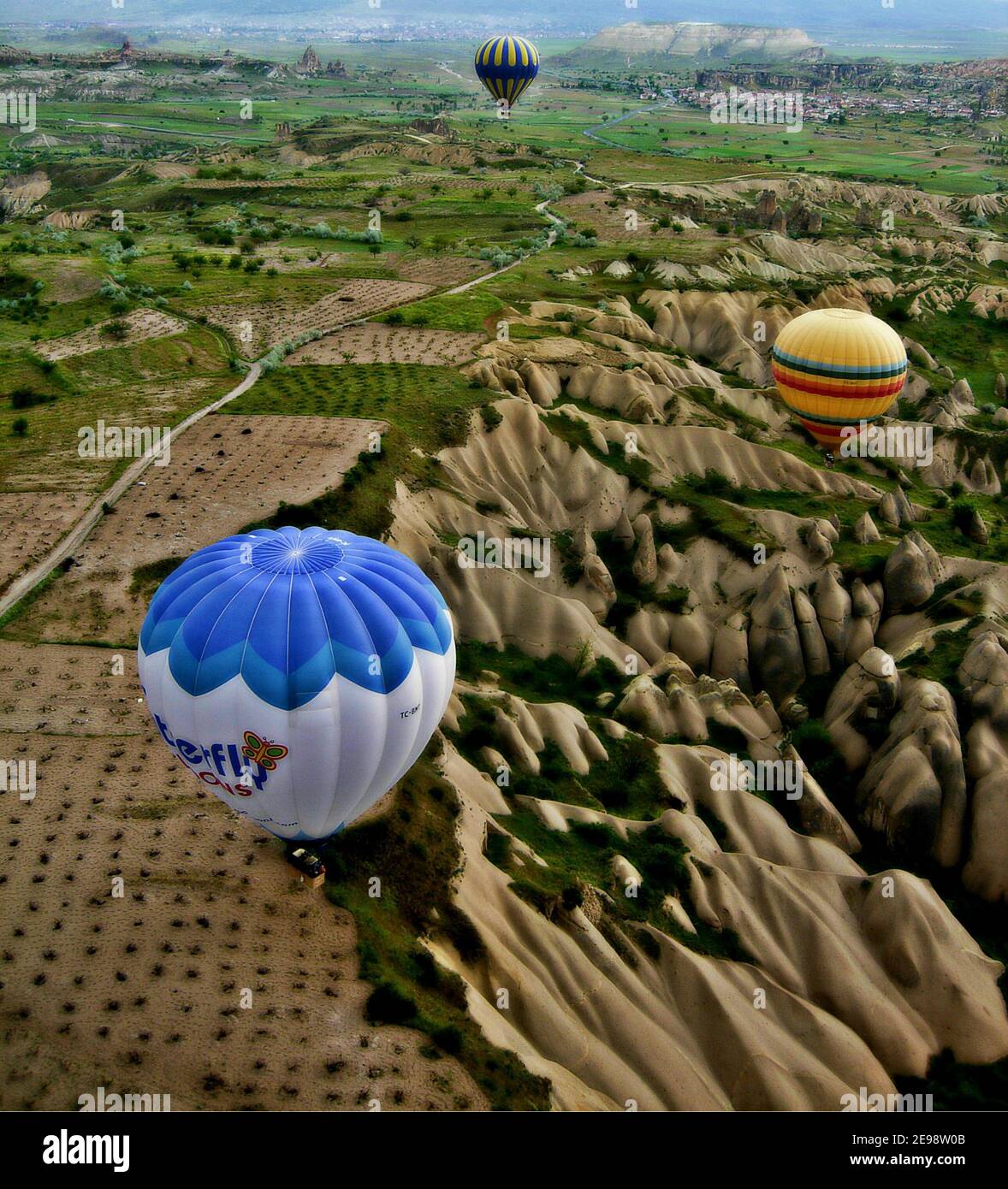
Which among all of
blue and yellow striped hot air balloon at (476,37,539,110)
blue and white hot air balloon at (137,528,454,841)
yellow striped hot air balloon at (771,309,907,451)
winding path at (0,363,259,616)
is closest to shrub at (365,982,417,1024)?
blue and white hot air balloon at (137,528,454,841)

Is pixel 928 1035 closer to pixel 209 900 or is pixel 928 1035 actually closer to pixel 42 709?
pixel 209 900

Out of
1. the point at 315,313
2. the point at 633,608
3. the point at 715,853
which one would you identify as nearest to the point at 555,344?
the point at 315,313

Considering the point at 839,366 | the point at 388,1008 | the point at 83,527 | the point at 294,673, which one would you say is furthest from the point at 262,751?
the point at 839,366

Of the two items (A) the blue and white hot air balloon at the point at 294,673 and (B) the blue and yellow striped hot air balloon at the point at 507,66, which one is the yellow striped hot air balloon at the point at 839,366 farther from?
(B) the blue and yellow striped hot air balloon at the point at 507,66

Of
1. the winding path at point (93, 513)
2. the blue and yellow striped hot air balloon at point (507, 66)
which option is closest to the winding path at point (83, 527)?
the winding path at point (93, 513)

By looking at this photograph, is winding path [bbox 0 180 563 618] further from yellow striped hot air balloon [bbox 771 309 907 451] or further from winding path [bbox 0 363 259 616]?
yellow striped hot air balloon [bbox 771 309 907 451]

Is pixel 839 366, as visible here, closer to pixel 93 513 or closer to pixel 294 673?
pixel 93 513
